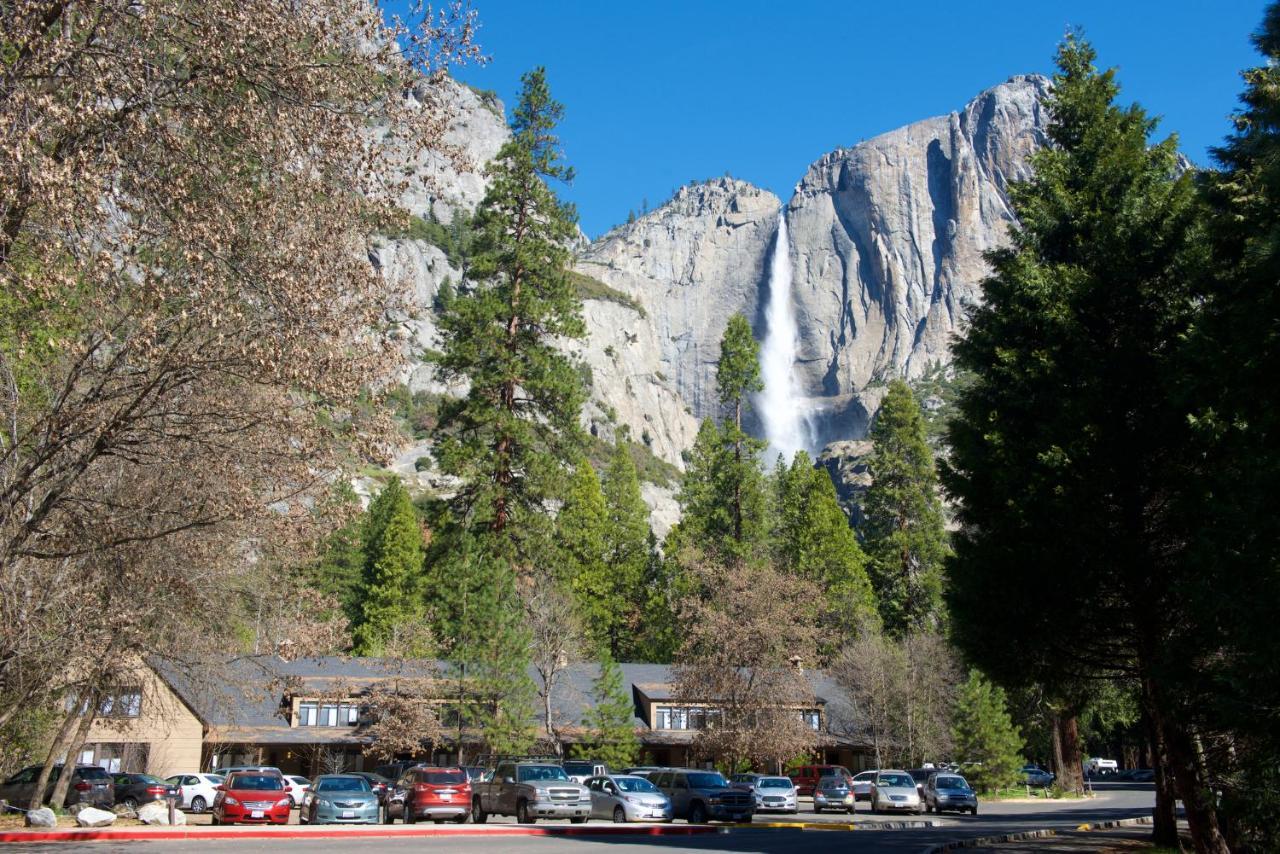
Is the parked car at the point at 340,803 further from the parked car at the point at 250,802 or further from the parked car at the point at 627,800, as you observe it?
the parked car at the point at 627,800

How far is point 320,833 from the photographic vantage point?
2244 cm

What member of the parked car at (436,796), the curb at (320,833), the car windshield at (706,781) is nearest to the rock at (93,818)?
the curb at (320,833)

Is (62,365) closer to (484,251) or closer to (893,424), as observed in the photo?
(484,251)

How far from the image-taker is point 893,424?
227ft

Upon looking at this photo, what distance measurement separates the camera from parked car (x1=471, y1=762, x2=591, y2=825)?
27156mm

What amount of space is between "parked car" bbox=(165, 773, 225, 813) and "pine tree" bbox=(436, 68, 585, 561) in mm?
13150

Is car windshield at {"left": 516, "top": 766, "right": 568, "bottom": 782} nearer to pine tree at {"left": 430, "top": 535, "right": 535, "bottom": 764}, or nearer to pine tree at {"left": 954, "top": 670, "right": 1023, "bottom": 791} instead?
pine tree at {"left": 430, "top": 535, "right": 535, "bottom": 764}

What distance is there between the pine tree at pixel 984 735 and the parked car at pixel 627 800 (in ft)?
81.7

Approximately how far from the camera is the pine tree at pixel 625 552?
69438 mm

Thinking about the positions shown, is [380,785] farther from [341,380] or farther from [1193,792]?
[341,380]

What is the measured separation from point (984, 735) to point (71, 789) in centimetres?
3767

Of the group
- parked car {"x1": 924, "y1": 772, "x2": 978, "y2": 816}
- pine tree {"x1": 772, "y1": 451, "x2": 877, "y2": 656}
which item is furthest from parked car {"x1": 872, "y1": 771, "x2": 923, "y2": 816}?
pine tree {"x1": 772, "y1": 451, "x2": 877, "y2": 656}

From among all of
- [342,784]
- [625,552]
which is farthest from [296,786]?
[625,552]

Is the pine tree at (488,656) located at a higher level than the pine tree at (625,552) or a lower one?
lower
